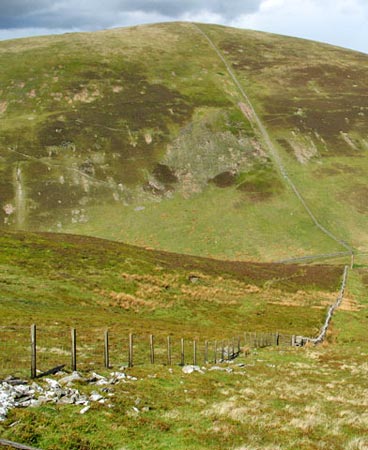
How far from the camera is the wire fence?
22.2 metres

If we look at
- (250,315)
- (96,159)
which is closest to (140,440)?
(250,315)

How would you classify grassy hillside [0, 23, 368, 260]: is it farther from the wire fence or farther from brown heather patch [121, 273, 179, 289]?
the wire fence

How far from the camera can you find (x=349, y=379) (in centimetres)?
3114

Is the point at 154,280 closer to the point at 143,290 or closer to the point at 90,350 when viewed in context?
the point at 143,290

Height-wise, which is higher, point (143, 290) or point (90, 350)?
point (90, 350)

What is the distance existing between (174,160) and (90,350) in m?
121

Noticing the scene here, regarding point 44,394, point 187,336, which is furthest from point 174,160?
point 44,394

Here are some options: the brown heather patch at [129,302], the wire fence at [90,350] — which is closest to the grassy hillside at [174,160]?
the brown heather patch at [129,302]

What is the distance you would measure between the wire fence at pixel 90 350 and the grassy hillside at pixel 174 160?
241 ft

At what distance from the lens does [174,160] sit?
489ft

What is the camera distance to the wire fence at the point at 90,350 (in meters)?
22.2

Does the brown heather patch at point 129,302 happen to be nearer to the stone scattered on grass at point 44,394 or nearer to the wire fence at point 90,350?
the wire fence at point 90,350

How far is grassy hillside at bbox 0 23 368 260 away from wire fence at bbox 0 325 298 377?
73.3m

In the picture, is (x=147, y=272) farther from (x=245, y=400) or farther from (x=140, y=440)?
(x=140, y=440)
